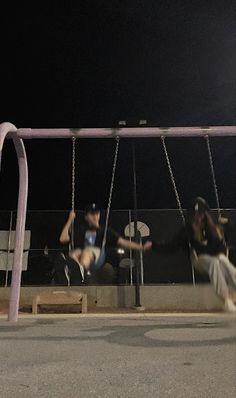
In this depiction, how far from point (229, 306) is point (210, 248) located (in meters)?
0.43

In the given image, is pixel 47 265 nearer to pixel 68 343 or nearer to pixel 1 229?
pixel 1 229

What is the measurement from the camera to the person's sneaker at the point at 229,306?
51.1 inches

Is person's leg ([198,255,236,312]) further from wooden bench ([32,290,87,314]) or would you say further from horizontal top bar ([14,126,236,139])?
wooden bench ([32,290,87,314])

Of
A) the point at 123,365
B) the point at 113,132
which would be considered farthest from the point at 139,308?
the point at 123,365

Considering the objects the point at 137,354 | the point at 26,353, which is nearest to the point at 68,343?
the point at 26,353

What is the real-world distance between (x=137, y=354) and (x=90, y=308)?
23.8 feet

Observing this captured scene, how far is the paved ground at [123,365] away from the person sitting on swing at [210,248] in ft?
0.45

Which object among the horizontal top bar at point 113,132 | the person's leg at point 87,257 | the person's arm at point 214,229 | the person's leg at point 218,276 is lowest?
the person's leg at point 218,276

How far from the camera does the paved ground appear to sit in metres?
2.35

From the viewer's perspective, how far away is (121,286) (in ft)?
36.1

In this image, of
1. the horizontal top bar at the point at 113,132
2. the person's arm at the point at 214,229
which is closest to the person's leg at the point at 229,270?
the person's arm at the point at 214,229

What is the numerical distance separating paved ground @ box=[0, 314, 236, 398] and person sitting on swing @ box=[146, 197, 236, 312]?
14cm

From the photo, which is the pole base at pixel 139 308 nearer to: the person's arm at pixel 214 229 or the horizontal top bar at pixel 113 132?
the horizontal top bar at pixel 113 132

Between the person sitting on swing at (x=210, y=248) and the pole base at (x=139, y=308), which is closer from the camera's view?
the person sitting on swing at (x=210, y=248)
